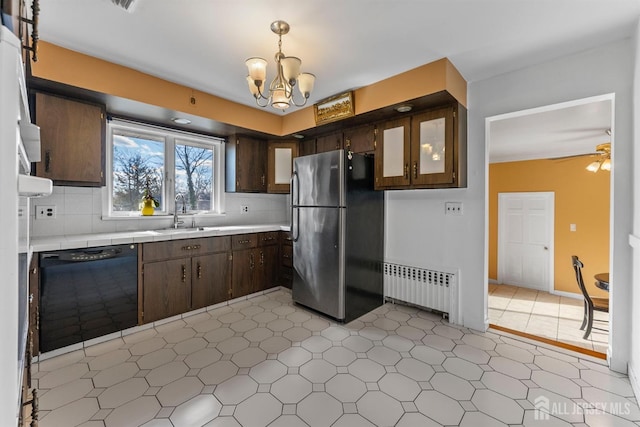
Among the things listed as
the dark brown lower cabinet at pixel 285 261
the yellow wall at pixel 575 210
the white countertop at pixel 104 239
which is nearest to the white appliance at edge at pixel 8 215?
the white countertop at pixel 104 239

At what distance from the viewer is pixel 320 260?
3.03 m

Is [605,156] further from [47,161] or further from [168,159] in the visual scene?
[47,161]

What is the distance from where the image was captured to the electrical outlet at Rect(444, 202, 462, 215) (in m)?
2.83

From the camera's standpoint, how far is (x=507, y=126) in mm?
3445

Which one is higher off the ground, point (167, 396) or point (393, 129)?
point (393, 129)

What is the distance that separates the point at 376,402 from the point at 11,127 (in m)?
2.04

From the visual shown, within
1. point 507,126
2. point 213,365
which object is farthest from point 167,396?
point 507,126

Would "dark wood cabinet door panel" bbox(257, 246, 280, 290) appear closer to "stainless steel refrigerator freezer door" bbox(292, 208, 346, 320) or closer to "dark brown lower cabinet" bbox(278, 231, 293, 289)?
"dark brown lower cabinet" bbox(278, 231, 293, 289)

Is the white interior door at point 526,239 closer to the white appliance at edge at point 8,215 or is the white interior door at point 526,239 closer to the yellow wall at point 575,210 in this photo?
the yellow wall at point 575,210

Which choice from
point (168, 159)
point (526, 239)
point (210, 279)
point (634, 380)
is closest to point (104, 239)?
point (210, 279)

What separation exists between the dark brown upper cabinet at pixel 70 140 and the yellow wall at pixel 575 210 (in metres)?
6.47

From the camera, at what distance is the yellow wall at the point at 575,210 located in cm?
447

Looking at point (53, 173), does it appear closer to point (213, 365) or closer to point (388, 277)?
point (213, 365)

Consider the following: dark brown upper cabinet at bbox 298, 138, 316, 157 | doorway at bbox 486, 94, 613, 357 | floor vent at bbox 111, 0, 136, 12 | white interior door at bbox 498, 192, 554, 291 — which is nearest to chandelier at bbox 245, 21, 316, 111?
floor vent at bbox 111, 0, 136, 12
